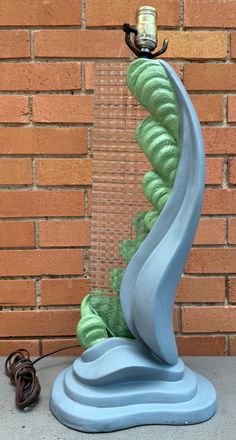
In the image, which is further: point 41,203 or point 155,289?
point 41,203

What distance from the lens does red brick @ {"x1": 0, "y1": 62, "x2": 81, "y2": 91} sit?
1024 mm

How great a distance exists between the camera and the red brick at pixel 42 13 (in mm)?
1015

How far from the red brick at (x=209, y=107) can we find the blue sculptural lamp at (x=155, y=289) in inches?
11.1

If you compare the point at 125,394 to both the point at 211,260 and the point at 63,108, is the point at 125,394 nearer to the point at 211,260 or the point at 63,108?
the point at 211,260

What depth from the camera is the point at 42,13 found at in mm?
1019

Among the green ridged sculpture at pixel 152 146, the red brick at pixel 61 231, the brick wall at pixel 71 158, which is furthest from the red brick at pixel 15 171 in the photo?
the green ridged sculpture at pixel 152 146

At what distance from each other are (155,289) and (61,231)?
14.7 inches

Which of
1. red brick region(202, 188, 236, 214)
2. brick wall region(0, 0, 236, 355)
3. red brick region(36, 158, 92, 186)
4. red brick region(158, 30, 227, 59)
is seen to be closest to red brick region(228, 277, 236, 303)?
brick wall region(0, 0, 236, 355)

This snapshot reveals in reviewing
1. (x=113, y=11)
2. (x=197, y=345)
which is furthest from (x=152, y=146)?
(x=197, y=345)

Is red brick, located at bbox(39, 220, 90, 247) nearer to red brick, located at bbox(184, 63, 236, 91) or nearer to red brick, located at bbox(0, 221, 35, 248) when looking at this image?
red brick, located at bbox(0, 221, 35, 248)

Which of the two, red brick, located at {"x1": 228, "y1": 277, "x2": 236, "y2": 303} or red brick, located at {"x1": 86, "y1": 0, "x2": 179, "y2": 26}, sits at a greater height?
red brick, located at {"x1": 86, "y1": 0, "x2": 179, "y2": 26}

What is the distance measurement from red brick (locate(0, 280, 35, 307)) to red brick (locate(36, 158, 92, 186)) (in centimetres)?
24

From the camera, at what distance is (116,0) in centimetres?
102

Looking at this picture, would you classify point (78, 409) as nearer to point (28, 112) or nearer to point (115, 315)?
point (115, 315)
